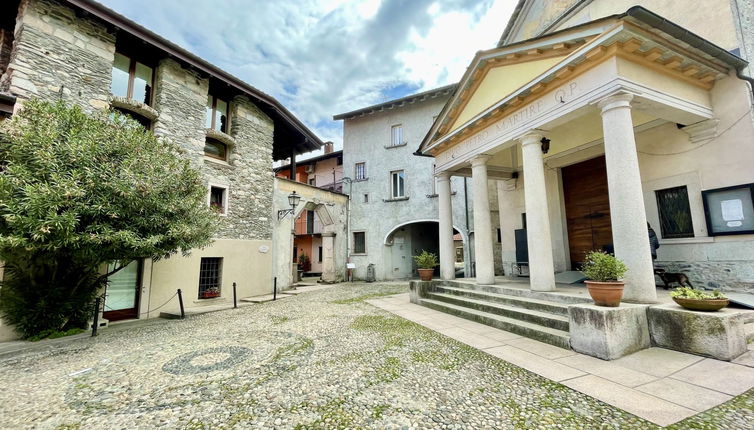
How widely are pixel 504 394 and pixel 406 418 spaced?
114 cm

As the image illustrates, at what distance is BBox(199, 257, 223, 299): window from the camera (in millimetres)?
10336

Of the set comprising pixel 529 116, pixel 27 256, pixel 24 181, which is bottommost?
pixel 27 256

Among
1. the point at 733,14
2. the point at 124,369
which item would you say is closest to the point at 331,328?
the point at 124,369

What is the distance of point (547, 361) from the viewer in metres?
3.94

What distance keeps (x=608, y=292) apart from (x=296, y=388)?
426 centimetres

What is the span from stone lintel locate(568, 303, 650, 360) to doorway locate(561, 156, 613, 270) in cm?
434

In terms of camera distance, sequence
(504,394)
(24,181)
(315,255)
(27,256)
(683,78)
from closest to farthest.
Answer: (504,394), (24,181), (683,78), (27,256), (315,255)

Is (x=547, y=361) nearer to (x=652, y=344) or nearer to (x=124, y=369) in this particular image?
(x=652, y=344)

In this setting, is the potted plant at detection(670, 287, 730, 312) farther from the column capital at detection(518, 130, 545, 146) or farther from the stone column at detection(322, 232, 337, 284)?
the stone column at detection(322, 232, 337, 284)

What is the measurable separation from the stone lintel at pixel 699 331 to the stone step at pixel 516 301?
1.17 m

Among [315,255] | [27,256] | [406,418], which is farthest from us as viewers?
[315,255]

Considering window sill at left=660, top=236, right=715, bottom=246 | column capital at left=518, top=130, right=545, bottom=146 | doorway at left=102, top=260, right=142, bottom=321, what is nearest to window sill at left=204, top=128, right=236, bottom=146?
doorway at left=102, top=260, right=142, bottom=321

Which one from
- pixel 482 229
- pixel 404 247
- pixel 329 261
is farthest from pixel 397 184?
pixel 482 229

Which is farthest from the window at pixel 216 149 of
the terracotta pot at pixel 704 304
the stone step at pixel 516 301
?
the terracotta pot at pixel 704 304
